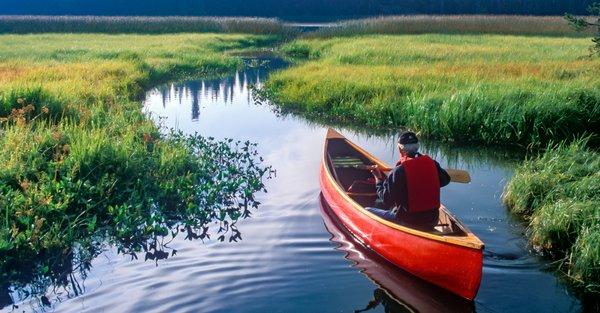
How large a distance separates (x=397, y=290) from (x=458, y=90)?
34.3 feet

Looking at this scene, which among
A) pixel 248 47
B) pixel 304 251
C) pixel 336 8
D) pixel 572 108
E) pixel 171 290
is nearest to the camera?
pixel 171 290

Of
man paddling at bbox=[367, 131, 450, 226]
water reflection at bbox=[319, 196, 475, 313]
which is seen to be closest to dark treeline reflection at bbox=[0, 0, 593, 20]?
water reflection at bbox=[319, 196, 475, 313]

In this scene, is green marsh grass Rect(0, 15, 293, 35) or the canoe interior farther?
green marsh grass Rect(0, 15, 293, 35)

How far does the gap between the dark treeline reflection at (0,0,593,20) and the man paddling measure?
6538 centimetres

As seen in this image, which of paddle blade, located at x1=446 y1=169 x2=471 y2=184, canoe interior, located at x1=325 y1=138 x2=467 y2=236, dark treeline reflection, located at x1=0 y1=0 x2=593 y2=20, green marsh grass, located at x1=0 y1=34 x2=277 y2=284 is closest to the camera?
green marsh grass, located at x1=0 y1=34 x2=277 y2=284

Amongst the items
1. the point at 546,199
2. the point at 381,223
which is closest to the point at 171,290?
the point at 381,223

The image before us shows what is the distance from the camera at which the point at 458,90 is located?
56.6 ft

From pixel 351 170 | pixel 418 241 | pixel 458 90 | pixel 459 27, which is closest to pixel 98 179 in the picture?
pixel 351 170

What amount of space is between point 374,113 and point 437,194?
9.46 meters

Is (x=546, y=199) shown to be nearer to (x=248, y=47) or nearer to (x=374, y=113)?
(x=374, y=113)

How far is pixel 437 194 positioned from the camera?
8047 mm

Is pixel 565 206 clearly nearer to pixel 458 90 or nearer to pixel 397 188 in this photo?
pixel 397 188

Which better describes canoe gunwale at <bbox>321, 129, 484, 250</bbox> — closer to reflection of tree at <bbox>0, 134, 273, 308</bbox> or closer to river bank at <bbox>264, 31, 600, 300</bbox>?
river bank at <bbox>264, 31, 600, 300</bbox>

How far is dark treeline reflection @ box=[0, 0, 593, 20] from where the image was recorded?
73750 mm
